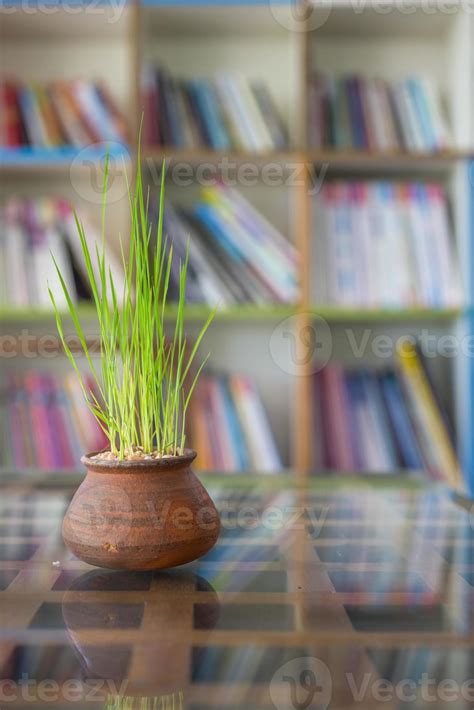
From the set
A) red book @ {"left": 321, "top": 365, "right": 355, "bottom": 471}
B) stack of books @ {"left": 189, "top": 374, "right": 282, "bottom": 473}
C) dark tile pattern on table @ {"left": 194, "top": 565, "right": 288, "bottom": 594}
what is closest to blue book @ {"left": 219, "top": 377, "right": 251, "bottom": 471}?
stack of books @ {"left": 189, "top": 374, "right": 282, "bottom": 473}

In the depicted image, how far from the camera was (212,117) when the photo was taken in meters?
2.52

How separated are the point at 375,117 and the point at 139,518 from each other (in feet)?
6.78

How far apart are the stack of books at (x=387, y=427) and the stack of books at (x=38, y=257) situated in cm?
79

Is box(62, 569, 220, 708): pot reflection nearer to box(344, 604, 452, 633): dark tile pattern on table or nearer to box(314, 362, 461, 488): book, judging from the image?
box(344, 604, 452, 633): dark tile pattern on table

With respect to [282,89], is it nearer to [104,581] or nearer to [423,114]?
[423,114]

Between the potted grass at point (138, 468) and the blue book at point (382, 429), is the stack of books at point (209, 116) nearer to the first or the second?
the blue book at point (382, 429)

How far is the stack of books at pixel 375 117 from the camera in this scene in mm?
2539
